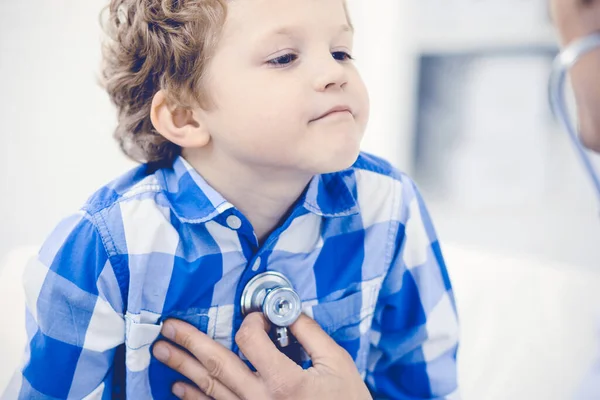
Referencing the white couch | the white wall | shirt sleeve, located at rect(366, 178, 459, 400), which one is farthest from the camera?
the white wall

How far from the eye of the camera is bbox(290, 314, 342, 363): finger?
0.75 meters

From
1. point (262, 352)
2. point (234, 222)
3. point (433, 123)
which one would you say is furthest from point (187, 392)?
point (433, 123)

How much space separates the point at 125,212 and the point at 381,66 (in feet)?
4.77

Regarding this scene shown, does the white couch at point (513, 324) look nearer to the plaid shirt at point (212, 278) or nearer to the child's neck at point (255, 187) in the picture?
the plaid shirt at point (212, 278)

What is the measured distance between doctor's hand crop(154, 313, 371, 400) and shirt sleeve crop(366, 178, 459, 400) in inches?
6.4

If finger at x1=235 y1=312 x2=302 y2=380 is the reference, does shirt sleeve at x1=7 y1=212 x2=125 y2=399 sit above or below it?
above

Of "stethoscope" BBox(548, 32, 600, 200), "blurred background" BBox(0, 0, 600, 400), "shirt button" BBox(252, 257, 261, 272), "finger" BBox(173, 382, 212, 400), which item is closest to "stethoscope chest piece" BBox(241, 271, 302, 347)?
"shirt button" BBox(252, 257, 261, 272)

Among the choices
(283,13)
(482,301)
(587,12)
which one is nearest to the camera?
(587,12)

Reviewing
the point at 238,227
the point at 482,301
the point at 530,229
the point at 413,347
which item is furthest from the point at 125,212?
the point at 530,229

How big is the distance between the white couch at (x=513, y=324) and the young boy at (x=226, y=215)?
0.20 meters

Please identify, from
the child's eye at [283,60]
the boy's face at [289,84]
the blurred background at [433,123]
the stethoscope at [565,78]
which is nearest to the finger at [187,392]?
the boy's face at [289,84]

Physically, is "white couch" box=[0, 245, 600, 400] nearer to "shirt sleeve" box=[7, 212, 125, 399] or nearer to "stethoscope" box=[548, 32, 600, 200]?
"shirt sleeve" box=[7, 212, 125, 399]

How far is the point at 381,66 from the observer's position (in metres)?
1.99

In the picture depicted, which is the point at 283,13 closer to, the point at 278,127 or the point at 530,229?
the point at 278,127
